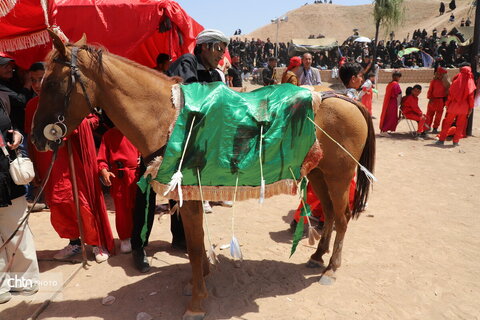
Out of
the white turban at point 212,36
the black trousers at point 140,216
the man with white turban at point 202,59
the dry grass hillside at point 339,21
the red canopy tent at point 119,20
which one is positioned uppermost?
the dry grass hillside at point 339,21

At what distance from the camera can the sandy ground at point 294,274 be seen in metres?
2.90

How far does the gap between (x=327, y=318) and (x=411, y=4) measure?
58964mm

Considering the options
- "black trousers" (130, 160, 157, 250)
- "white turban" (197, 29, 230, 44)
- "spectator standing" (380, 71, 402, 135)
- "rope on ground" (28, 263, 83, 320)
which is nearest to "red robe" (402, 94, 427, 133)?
"spectator standing" (380, 71, 402, 135)

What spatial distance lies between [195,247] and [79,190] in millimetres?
1510

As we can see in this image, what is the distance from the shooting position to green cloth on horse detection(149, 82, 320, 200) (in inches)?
97.9

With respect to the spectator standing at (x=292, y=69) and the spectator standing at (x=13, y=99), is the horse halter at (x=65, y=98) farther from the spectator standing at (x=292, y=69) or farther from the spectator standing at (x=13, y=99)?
the spectator standing at (x=292, y=69)

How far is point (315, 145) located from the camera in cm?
286

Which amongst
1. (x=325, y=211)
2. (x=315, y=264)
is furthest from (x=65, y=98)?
(x=315, y=264)

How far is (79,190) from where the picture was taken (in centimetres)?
350

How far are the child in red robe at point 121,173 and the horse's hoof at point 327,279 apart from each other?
82.8 inches

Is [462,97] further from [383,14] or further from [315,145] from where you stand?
[383,14]

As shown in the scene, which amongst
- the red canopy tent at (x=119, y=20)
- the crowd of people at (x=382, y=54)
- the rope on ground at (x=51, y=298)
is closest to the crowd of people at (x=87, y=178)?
the rope on ground at (x=51, y=298)

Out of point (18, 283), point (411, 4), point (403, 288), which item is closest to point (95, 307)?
point (18, 283)

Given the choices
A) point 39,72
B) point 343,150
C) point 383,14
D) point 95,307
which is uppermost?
point 383,14
